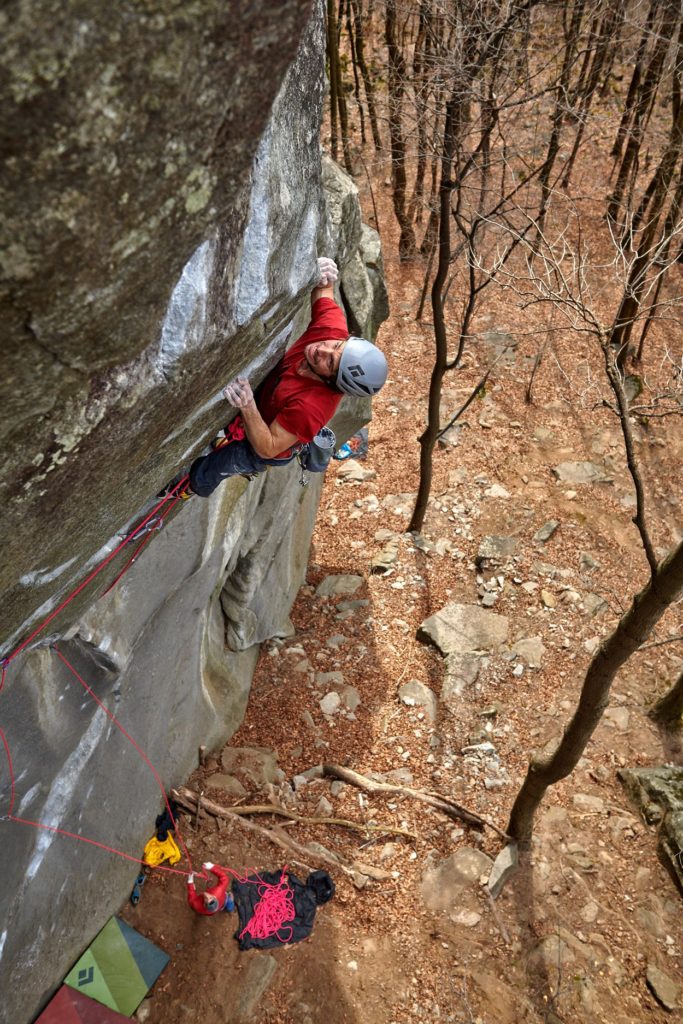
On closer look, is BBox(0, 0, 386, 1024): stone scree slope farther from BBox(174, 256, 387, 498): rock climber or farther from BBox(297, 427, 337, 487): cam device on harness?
BBox(297, 427, 337, 487): cam device on harness

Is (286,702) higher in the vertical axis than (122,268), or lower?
lower

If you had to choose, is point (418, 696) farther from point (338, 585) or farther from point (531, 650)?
point (338, 585)

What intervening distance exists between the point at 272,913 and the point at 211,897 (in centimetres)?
62

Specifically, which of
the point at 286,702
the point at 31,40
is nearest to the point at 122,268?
the point at 31,40

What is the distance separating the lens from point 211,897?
633 centimetres

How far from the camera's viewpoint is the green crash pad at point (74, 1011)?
5.64m

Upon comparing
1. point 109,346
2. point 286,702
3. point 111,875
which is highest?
point 109,346

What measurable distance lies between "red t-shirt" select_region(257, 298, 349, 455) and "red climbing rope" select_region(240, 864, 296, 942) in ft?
15.1

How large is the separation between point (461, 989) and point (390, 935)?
743 mm

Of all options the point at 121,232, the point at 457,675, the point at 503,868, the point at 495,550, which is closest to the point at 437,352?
the point at 495,550

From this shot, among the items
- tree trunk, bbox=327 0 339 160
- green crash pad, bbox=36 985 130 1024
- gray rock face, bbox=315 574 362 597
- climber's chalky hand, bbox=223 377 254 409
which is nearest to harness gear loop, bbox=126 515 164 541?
climber's chalky hand, bbox=223 377 254 409

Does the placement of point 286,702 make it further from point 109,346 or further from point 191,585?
point 109,346

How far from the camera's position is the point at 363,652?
9.33m

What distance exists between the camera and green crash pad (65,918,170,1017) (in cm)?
589
